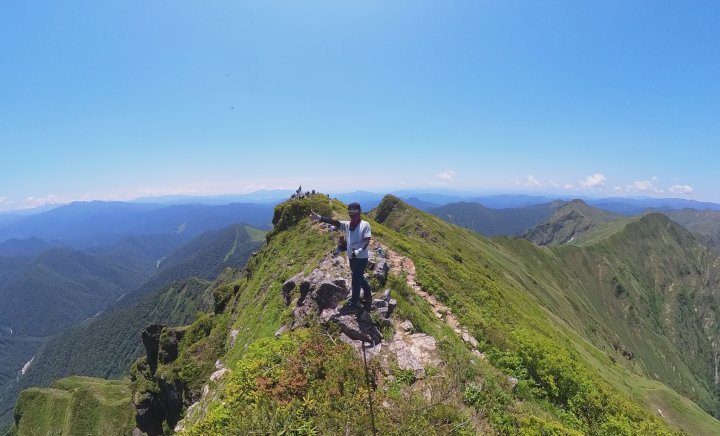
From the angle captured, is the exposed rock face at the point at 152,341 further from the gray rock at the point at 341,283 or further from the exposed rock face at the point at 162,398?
the gray rock at the point at 341,283

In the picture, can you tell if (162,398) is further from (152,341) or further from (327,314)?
(327,314)

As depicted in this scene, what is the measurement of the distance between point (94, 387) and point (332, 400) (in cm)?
10229

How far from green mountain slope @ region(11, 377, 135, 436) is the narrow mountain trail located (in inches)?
2809

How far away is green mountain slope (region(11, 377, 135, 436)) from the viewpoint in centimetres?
7462

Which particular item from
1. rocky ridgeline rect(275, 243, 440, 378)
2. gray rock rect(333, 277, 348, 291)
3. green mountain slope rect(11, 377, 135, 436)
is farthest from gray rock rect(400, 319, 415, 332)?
green mountain slope rect(11, 377, 135, 436)

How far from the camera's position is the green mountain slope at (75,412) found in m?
74.6

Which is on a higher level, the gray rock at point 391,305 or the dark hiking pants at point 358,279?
the dark hiking pants at point 358,279

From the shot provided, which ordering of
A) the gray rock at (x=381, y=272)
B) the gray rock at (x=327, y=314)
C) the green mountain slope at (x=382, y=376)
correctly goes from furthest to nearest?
the gray rock at (x=381, y=272), the gray rock at (x=327, y=314), the green mountain slope at (x=382, y=376)

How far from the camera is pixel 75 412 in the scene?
78.8 m

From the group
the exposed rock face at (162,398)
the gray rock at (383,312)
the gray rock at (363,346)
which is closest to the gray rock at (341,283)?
the gray rock at (383,312)

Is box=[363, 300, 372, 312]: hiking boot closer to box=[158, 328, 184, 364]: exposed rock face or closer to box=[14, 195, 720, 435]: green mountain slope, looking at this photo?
box=[14, 195, 720, 435]: green mountain slope

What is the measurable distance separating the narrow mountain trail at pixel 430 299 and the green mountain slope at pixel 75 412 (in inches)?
2809

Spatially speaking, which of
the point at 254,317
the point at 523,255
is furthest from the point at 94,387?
the point at 523,255

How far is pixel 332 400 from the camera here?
35.8 ft
